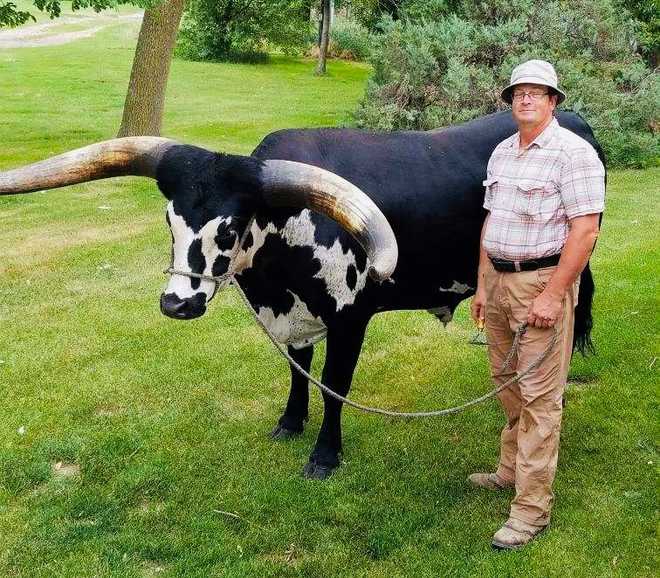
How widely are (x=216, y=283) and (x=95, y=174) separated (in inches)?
36.8

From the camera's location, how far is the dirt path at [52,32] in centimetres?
3878

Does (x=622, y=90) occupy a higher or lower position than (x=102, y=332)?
higher

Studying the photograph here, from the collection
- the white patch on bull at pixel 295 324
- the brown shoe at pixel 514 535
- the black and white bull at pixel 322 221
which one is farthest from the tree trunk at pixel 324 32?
the brown shoe at pixel 514 535

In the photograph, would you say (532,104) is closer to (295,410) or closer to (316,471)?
(316,471)

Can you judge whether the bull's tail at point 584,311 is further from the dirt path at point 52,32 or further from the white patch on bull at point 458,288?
the dirt path at point 52,32

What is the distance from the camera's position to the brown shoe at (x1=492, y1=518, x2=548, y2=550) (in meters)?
4.15

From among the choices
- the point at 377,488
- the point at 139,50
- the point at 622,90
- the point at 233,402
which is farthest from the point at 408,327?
the point at 622,90

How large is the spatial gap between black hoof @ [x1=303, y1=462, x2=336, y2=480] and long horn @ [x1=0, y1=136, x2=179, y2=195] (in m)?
2.05

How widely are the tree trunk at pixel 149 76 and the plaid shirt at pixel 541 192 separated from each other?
1080cm

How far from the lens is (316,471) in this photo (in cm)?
493

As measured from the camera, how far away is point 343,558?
411 cm

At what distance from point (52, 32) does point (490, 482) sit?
47367 millimetres

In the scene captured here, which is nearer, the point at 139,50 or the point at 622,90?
the point at 139,50

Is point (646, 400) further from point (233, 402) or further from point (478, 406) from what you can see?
point (233, 402)
